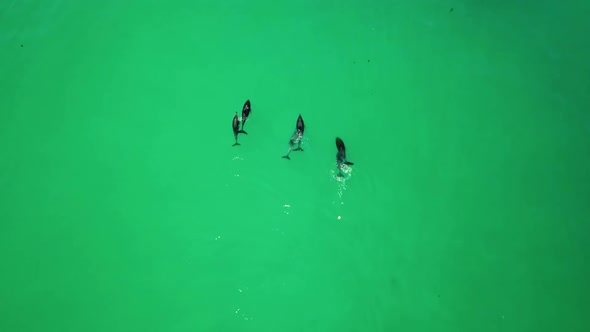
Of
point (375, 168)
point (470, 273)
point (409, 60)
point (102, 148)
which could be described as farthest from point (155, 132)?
point (470, 273)

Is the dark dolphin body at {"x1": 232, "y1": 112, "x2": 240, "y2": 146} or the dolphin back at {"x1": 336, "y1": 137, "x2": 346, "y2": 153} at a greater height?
the dolphin back at {"x1": 336, "y1": 137, "x2": 346, "y2": 153}

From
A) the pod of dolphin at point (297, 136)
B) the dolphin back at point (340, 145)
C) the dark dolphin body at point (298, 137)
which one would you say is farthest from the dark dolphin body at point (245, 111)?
the dolphin back at point (340, 145)

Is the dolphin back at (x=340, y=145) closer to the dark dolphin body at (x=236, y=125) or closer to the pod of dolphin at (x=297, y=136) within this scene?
the pod of dolphin at (x=297, y=136)

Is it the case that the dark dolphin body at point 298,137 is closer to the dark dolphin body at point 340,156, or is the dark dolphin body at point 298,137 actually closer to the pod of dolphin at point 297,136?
the pod of dolphin at point 297,136

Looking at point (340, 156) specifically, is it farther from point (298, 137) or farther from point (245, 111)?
point (245, 111)

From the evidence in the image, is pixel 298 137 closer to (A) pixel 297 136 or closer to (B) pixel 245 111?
(A) pixel 297 136

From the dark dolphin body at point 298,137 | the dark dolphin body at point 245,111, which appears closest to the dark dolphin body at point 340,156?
the dark dolphin body at point 298,137

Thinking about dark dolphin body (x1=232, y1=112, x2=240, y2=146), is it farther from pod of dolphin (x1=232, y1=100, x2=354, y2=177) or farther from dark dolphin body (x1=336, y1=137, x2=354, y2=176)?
dark dolphin body (x1=336, y1=137, x2=354, y2=176)

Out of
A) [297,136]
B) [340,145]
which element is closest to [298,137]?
[297,136]

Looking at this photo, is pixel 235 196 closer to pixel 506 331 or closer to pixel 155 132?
pixel 155 132

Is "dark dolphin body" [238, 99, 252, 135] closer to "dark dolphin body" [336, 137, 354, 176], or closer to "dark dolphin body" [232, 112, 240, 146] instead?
"dark dolphin body" [232, 112, 240, 146]

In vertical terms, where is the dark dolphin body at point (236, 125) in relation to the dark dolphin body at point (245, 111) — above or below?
below

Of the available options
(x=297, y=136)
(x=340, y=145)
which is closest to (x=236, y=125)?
(x=297, y=136)

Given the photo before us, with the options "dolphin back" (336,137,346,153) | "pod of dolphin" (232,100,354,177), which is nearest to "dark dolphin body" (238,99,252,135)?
"pod of dolphin" (232,100,354,177)
